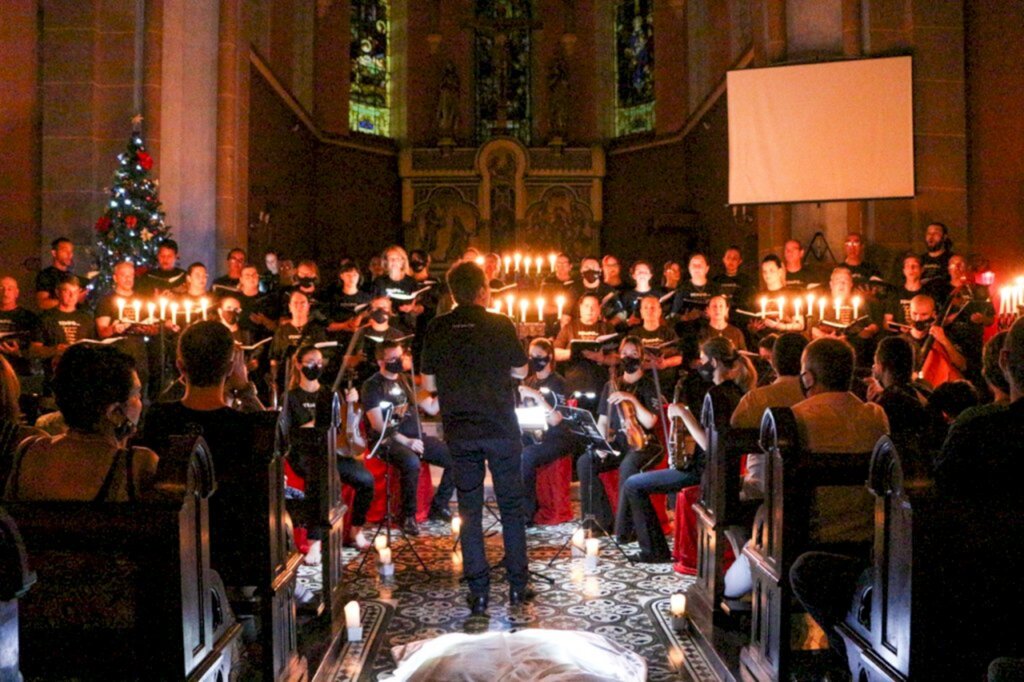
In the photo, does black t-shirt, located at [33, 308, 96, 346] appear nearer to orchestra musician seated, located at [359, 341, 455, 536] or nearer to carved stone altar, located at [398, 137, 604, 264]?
orchestra musician seated, located at [359, 341, 455, 536]

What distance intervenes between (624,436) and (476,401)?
86.0 inches

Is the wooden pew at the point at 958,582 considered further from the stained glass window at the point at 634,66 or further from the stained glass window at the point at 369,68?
the stained glass window at the point at 369,68

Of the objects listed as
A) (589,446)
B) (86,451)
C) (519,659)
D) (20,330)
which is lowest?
(519,659)

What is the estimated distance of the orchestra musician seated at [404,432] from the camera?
6.79 metres

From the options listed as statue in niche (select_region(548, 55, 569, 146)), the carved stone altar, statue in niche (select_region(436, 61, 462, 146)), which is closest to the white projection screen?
the carved stone altar

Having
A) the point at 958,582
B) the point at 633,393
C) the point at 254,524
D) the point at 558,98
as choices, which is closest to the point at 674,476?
the point at 633,393

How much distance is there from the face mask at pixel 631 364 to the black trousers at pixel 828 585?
138 inches

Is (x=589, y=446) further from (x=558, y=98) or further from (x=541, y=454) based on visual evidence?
(x=558, y=98)

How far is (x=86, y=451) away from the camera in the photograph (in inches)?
110

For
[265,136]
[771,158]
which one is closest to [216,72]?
[265,136]

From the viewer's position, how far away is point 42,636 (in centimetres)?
255

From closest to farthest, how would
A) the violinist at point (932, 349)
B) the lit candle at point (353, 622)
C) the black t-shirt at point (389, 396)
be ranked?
the lit candle at point (353, 622) < the black t-shirt at point (389, 396) < the violinist at point (932, 349)

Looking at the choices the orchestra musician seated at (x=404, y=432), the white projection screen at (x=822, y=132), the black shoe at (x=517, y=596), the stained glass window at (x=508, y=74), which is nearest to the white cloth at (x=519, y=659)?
the black shoe at (x=517, y=596)

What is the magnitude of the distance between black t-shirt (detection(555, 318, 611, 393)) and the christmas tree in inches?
169
